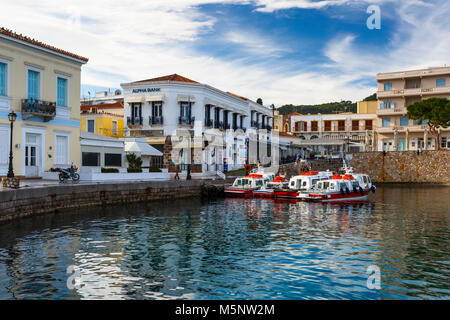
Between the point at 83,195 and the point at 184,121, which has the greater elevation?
the point at 184,121

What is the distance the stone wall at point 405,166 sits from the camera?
2163 inches

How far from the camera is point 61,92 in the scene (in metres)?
33.1

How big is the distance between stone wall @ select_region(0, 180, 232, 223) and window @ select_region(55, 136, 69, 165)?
6.86m

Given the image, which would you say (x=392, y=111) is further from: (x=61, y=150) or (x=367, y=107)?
(x=61, y=150)

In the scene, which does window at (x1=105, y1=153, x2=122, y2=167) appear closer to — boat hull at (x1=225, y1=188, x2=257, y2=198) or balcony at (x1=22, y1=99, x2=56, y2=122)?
balcony at (x1=22, y1=99, x2=56, y2=122)

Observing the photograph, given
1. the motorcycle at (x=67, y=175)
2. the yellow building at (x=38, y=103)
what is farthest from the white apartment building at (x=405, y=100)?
the motorcycle at (x=67, y=175)

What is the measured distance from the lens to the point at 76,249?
14859 millimetres

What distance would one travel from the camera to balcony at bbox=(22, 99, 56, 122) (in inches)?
1152

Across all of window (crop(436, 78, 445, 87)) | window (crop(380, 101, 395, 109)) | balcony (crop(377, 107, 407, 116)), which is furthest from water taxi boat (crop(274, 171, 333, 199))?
window (crop(436, 78, 445, 87))

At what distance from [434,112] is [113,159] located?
40.4 m

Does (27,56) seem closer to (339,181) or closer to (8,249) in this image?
(8,249)

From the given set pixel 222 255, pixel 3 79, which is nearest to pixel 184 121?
pixel 3 79

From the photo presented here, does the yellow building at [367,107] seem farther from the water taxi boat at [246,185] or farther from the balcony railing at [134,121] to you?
the balcony railing at [134,121]
